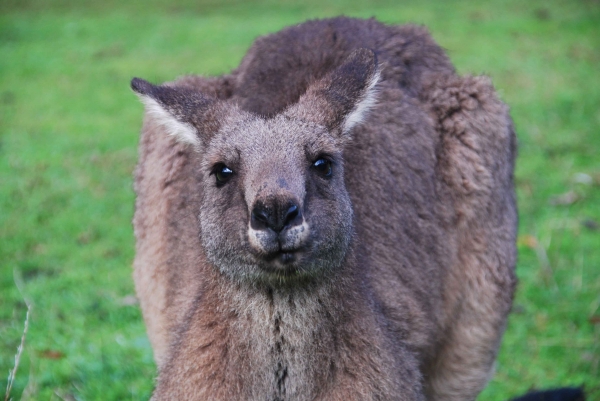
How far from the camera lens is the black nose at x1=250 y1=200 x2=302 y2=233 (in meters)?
3.26

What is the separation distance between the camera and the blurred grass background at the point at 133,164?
6.36m

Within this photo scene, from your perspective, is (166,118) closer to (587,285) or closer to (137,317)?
(137,317)

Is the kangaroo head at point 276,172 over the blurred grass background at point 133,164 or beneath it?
over

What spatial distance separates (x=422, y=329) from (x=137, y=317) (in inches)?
129

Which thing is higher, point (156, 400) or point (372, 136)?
point (372, 136)

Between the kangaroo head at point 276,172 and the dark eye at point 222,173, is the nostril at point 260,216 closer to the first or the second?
the kangaroo head at point 276,172

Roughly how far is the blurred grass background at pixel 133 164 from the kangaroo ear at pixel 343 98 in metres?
2.58

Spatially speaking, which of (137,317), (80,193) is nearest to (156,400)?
(137,317)

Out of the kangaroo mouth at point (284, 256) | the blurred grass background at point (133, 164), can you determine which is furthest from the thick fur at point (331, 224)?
the blurred grass background at point (133, 164)

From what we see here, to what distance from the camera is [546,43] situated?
1487 centimetres

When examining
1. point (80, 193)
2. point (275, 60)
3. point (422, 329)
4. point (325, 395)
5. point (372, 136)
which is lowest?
point (80, 193)

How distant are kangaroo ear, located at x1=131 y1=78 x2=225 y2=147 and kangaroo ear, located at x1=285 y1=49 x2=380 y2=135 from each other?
0.41 m

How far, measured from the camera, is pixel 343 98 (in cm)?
399

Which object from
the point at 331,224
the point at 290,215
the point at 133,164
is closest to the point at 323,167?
the point at 331,224
